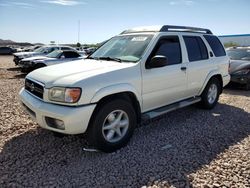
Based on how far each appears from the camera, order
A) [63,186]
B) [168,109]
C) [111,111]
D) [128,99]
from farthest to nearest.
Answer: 1. [168,109]
2. [128,99]
3. [111,111]
4. [63,186]

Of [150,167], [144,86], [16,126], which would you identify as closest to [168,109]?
[144,86]

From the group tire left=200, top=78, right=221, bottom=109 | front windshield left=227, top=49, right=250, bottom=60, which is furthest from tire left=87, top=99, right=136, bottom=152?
front windshield left=227, top=49, right=250, bottom=60

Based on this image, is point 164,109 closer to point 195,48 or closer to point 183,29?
point 195,48

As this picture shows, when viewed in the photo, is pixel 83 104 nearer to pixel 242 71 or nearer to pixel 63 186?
pixel 63 186

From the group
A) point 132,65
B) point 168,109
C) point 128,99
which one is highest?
point 132,65

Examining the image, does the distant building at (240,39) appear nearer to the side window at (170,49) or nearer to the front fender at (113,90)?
the side window at (170,49)

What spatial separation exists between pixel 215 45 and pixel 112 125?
3914 millimetres

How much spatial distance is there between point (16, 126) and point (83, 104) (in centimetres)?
220

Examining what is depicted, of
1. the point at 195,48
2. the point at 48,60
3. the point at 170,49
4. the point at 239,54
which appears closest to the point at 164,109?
the point at 170,49

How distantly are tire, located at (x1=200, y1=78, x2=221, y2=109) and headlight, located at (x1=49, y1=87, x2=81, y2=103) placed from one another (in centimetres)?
370

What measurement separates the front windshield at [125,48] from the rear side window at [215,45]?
2.21 meters

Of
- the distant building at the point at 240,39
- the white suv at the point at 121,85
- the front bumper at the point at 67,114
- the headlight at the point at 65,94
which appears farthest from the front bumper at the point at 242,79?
the distant building at the point at 240,39

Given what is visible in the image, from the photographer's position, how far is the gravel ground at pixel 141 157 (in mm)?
3369

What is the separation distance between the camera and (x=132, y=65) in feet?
14.1
